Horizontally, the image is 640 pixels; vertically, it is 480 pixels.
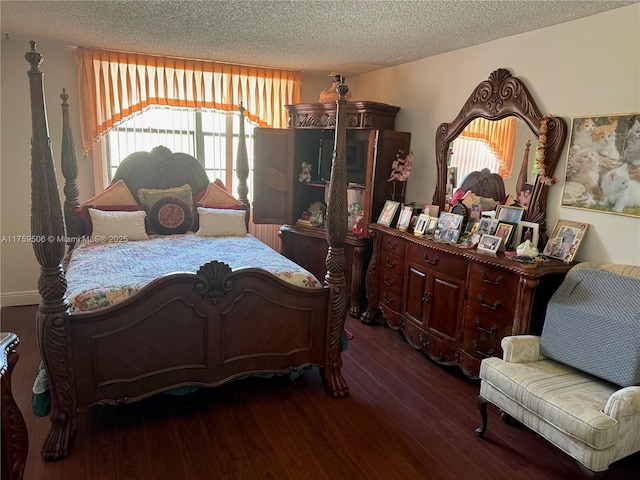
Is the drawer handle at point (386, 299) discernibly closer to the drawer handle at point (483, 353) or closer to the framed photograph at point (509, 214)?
the drawer handle at point (483, 353)

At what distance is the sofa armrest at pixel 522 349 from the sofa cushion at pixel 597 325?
0.04 metres

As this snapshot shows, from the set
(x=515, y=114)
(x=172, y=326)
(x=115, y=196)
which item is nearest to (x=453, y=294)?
(x=515, y=114)

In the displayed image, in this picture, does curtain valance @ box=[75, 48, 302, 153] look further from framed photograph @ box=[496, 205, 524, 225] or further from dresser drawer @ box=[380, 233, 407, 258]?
framed photograph @ box=[496, 205, 524, 225]

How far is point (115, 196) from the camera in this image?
3943mm

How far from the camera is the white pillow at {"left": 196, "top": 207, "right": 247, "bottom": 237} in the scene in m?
3.94

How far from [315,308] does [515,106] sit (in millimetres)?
1969

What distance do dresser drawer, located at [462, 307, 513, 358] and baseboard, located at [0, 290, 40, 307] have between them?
4045 millimetres

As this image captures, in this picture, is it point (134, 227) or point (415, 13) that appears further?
point (134, 227)

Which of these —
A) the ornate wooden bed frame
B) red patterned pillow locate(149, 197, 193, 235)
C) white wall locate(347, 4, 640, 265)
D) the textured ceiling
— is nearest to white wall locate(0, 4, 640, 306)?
white wall locate(347, 4, 640, 265)

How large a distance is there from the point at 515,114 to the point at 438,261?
45.7 inches

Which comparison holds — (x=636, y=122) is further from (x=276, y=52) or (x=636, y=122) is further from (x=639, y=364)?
(x=276, y=52)

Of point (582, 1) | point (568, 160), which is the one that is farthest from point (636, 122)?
point (582, 1)

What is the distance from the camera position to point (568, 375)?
2268mm

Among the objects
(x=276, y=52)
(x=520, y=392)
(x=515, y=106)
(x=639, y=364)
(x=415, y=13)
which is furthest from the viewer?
(x=276, y=52)
